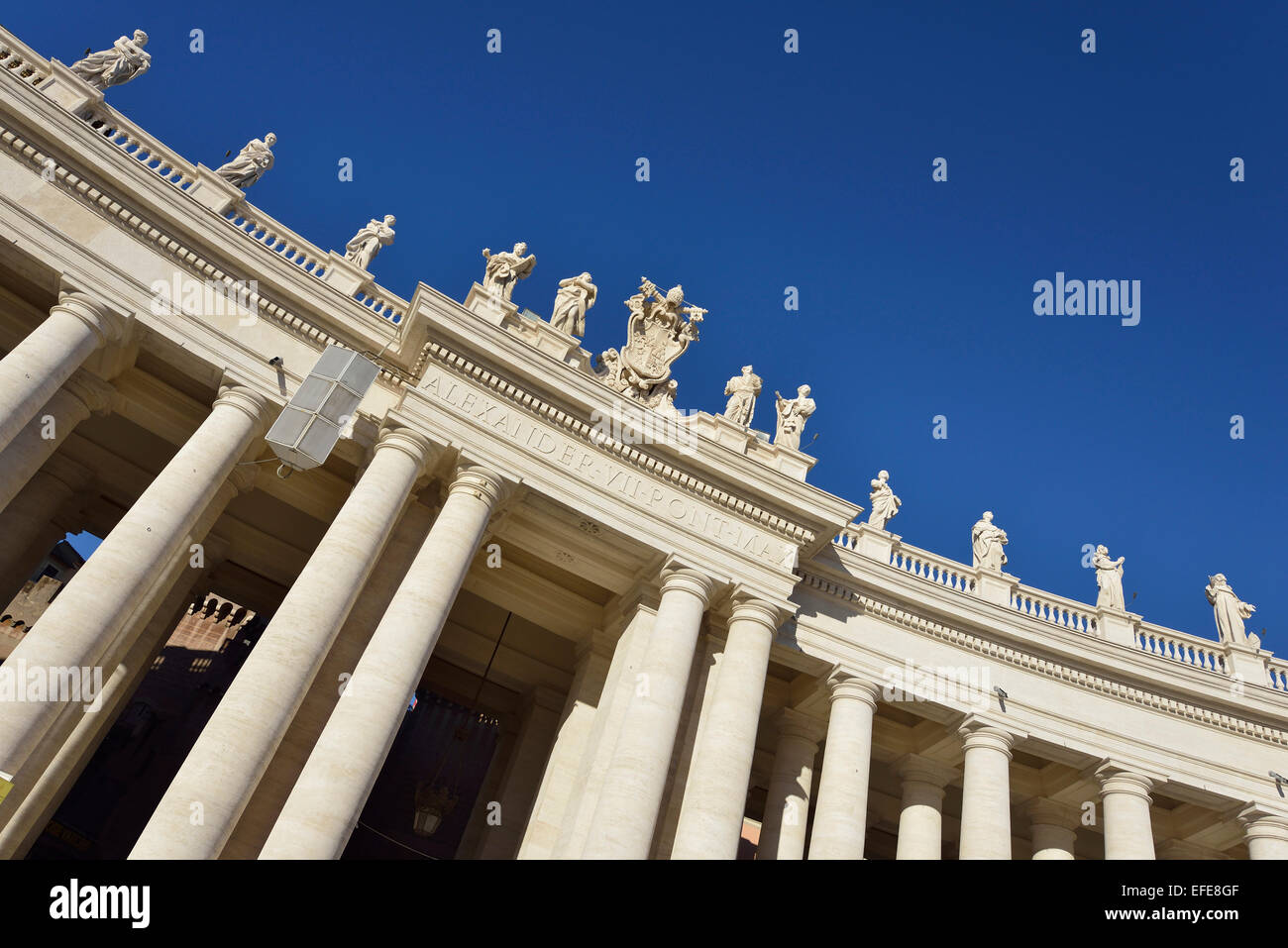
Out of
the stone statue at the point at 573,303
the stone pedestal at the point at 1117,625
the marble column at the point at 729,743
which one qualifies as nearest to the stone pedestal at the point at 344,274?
the stone statue at the point at 573,303

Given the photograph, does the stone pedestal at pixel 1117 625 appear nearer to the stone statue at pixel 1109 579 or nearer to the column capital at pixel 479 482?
the stone statue at pixel 1109 579

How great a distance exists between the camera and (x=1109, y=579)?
30.4 m

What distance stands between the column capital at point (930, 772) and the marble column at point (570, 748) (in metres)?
10.2

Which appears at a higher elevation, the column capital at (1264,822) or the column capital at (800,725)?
the column capital at (1264,822)

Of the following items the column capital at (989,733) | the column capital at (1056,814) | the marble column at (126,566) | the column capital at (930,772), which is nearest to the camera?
the marble column at (126,566)

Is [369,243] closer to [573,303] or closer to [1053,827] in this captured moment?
[573,303]

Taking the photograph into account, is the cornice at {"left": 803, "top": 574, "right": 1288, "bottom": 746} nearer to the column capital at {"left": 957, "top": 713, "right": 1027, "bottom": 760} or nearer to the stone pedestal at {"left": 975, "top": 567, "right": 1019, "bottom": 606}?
the stone pedestal at {"left": 975, "top": 567, "right": 1019, "bottom": 606}

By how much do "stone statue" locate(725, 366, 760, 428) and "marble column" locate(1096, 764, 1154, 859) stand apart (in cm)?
1445

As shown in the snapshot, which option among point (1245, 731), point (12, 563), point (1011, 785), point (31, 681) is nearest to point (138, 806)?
point (12, 563)

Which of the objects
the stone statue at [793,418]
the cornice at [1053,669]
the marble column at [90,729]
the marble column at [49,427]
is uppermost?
the stone statue at [793,418]

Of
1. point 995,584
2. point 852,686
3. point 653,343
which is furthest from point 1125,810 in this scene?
point 653,343

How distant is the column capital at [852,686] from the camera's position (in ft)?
81.7

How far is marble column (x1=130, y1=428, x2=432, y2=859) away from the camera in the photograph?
1616 cm

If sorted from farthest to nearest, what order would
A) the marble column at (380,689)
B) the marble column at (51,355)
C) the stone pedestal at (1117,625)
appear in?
the stone pedestal at (1117,625) → the marble column at (51,355) → the marble column at (380,689)
